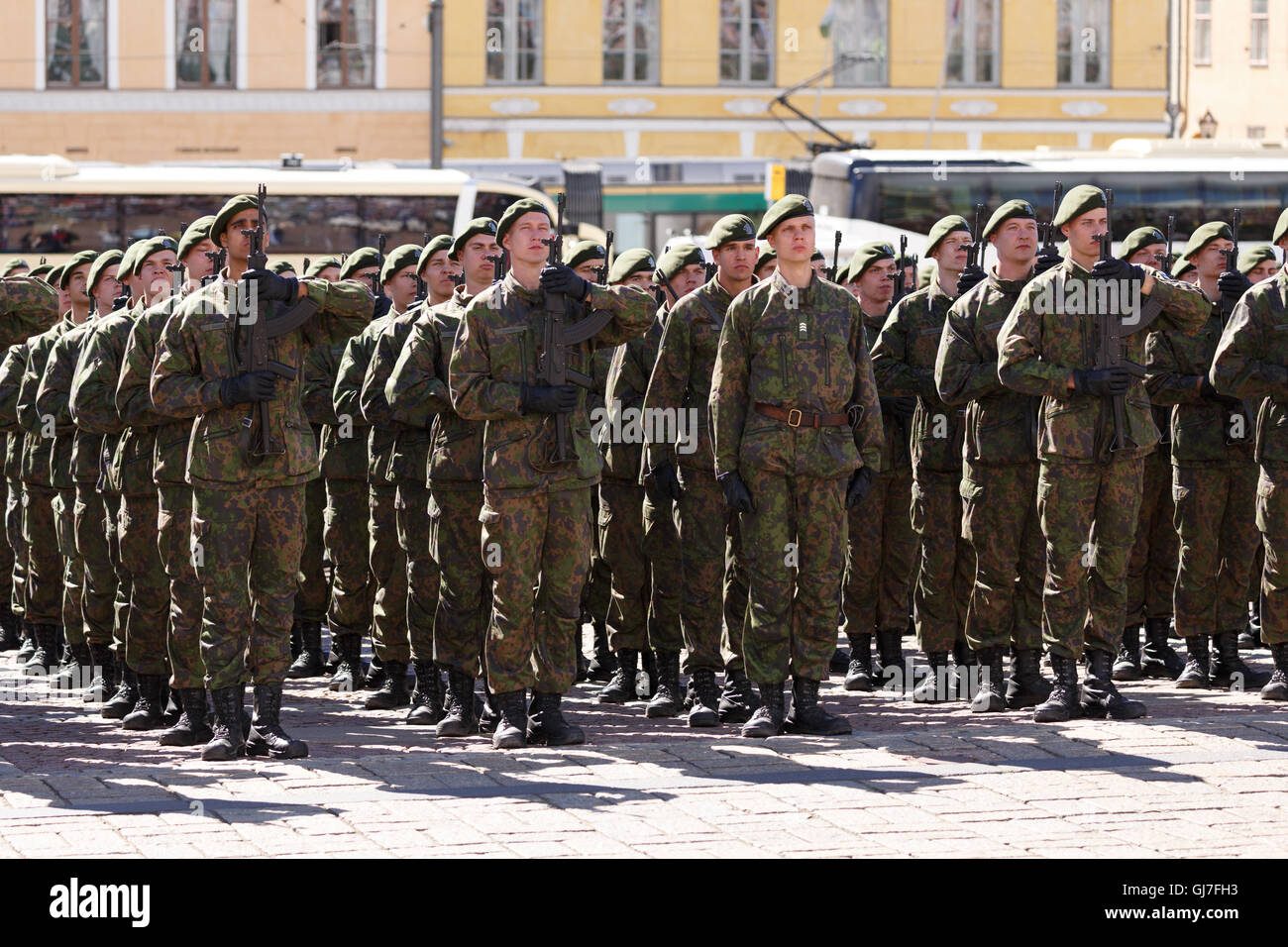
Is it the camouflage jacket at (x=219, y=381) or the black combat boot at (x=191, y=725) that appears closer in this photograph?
the camouflage jacket at (x=219, y=381)

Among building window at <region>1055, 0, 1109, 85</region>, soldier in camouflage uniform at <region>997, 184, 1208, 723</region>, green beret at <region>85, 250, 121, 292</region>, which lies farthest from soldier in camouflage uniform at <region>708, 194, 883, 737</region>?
building window at <region>1055, 0, 1109, 85</region>

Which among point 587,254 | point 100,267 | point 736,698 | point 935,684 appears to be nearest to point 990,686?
point 935,684

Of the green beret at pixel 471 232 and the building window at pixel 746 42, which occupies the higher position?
the building window at pixel 746 42

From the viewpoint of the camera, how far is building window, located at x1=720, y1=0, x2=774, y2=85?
41812 mm

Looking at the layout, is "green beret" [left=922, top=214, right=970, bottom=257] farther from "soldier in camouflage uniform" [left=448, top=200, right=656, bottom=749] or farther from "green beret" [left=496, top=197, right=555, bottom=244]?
"green beret" [left=496, top=197, right=555, bottom=244]

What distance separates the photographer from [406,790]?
8070 mm

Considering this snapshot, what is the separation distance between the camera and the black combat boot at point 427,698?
9.98 meters

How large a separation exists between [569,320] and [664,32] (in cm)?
3369

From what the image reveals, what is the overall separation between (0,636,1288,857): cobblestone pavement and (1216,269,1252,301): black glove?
212 centimetres

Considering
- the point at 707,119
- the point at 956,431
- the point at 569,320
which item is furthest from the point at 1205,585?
the point at 707,119

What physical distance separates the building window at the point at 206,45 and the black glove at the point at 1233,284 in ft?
108

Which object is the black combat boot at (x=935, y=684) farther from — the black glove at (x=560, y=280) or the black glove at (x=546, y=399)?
the black glove at (x=560, y=280)

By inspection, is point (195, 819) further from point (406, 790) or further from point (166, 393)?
point (166, 393)

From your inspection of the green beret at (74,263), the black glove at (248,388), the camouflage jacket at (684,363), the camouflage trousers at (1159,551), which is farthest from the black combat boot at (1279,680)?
the green beret at (74,263)
